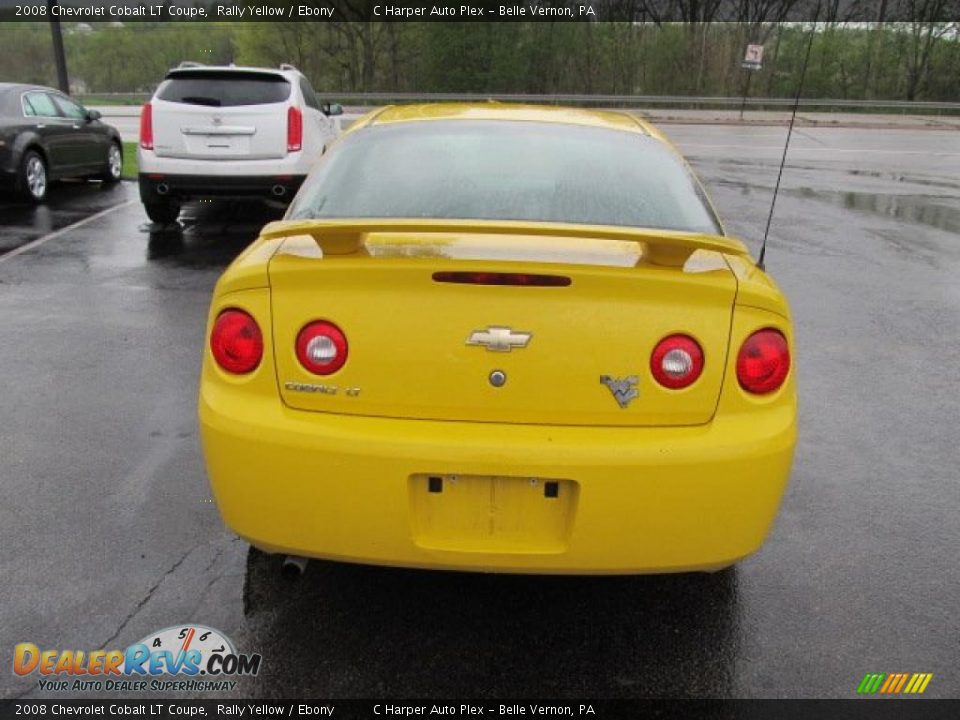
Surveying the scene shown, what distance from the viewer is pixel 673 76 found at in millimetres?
37344

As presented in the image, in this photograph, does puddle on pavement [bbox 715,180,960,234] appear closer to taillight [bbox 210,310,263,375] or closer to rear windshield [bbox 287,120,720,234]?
rear windshield [bbox 287,120,720,234]

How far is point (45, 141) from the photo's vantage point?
1077cm

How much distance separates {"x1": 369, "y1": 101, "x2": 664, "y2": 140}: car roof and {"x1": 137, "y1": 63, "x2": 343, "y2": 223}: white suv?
204 inches

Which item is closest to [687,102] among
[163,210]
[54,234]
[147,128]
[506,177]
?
[163,210]

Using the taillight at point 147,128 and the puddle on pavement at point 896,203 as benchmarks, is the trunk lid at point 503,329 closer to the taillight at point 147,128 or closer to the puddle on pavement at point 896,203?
the taillight at point 147,128

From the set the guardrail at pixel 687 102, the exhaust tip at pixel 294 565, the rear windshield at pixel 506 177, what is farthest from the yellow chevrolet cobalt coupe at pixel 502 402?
the guardrail at pixel 687 102

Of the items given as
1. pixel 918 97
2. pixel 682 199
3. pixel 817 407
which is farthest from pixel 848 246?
pixel 918 97

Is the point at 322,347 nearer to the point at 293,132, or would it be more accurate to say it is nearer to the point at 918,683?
the point at 918,683

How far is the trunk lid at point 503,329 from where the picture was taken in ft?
7.51

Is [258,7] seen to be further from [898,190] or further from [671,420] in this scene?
[671,420]

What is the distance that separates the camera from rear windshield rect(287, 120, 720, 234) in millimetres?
2928

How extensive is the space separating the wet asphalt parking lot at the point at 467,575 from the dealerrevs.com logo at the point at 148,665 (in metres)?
0.05

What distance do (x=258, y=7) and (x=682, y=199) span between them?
44218 mm

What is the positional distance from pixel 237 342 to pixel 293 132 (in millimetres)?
6853
